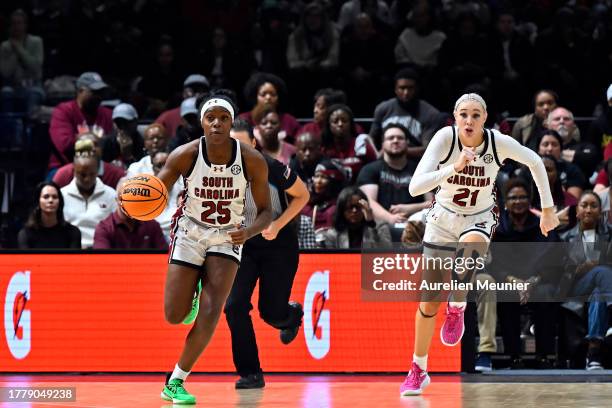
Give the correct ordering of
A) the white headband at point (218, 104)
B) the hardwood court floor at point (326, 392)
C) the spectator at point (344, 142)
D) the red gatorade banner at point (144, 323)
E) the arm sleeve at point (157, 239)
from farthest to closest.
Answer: the spectator at point (344, 142) → the arm sleeve at point (157, 239) → the red gatorade banner at point (144, 323) → the hardwood court floor at point (326, 392) → the white headband at point (218, 104)

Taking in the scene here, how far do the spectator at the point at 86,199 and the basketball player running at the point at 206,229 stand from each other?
4.08m

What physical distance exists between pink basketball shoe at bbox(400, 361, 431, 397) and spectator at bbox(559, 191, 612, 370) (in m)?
2.01

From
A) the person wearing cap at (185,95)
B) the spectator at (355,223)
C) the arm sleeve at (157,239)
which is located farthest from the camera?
the person wearing cap at (185,95)

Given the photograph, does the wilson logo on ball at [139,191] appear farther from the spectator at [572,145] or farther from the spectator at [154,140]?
the spectator at [572,145]

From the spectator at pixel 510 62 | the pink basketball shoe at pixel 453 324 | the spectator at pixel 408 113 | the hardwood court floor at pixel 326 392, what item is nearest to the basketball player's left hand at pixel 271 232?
the hardwood court floor at pixel 326 392

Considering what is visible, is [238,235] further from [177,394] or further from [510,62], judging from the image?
[510,62]

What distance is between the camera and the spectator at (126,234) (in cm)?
1155

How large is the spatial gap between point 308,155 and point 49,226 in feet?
9.23

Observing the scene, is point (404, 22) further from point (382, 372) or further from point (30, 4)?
point (382, 372)

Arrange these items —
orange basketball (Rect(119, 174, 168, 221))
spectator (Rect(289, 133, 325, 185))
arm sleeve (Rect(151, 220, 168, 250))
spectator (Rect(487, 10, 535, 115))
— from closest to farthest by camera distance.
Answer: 1. orange basketball (Rect(119, 174, 168, 221))
2. arm sleeve (Rect(151, 220, 168, 250))
3. spectator (Rect(289, 133, 325, 185))
4. spectator (Rect(487, 10, 535, 115))

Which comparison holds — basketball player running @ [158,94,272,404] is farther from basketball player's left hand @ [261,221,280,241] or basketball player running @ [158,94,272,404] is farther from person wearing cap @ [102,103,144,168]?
person wearing cap @ [102,103,144,168]

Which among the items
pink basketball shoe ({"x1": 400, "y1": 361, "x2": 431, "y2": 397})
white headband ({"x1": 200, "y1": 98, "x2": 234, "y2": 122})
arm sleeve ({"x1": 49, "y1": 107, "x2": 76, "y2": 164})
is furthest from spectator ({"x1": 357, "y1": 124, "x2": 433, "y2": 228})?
white headband ({"x1": 200, "y1": 98, "x2": 234, "y2": 122})

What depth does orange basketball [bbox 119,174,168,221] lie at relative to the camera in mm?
8258

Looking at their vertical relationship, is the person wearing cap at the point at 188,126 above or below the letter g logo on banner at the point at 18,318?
above
